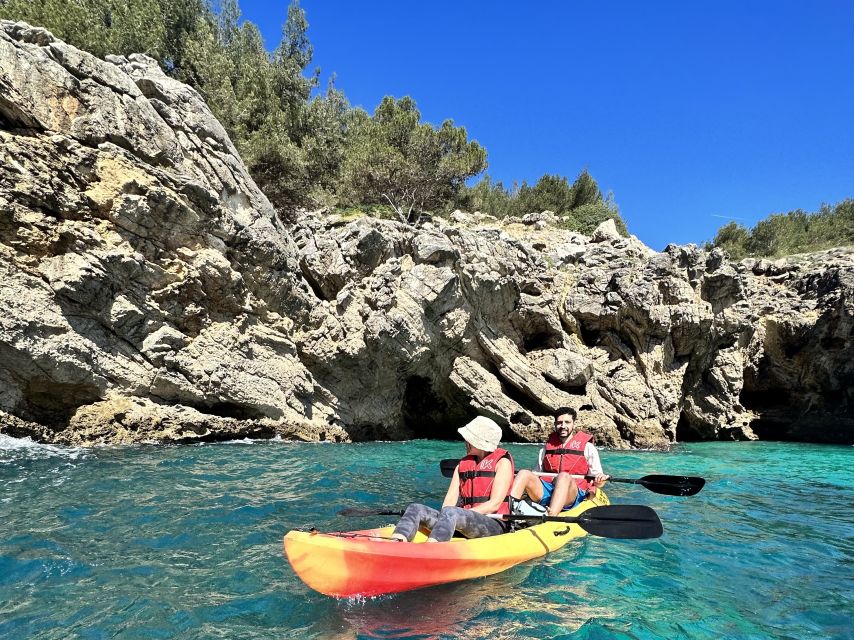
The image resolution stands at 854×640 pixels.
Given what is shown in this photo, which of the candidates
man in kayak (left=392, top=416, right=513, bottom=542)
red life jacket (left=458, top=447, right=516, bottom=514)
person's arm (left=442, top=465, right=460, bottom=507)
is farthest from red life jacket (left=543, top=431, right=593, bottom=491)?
person's arm (left=442, top=465, right=460, bottom=507)

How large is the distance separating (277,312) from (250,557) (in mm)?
10284

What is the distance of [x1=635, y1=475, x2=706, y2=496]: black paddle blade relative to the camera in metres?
6.88

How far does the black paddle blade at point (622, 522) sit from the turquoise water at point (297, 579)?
359mm

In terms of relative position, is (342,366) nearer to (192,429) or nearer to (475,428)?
(192,429)

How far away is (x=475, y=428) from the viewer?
528 cm

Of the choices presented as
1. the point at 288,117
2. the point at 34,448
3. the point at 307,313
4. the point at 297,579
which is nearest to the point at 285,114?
the point at 288,117

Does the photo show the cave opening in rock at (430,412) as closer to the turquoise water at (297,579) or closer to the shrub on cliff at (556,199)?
the turquoise water at (297,579)

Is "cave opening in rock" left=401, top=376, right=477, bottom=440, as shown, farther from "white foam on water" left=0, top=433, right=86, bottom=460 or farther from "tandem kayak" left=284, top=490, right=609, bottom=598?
"tandem kayak" left=284, top=490, right=609, bottom=598

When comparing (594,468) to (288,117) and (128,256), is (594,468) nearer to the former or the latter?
(128,256)

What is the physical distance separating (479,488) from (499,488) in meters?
0.23

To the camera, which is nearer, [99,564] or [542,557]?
[99,564]

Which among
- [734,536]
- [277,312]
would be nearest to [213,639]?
[734,536]

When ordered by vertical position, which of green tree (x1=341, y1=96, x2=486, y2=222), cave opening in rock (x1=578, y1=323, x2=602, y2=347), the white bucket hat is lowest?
the white bucket hat

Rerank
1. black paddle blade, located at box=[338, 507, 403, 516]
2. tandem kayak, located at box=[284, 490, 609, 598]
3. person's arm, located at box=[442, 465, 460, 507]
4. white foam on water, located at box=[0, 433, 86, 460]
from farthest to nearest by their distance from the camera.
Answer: white foam on water, located at box=[0, 433, 86, 460], black paddle blade, located at box=[338, 507, 403, 516], person's arm, located at box=[442, 465, 460, 507], tandem kayak, located at box=[284, 490, 609, 598]
